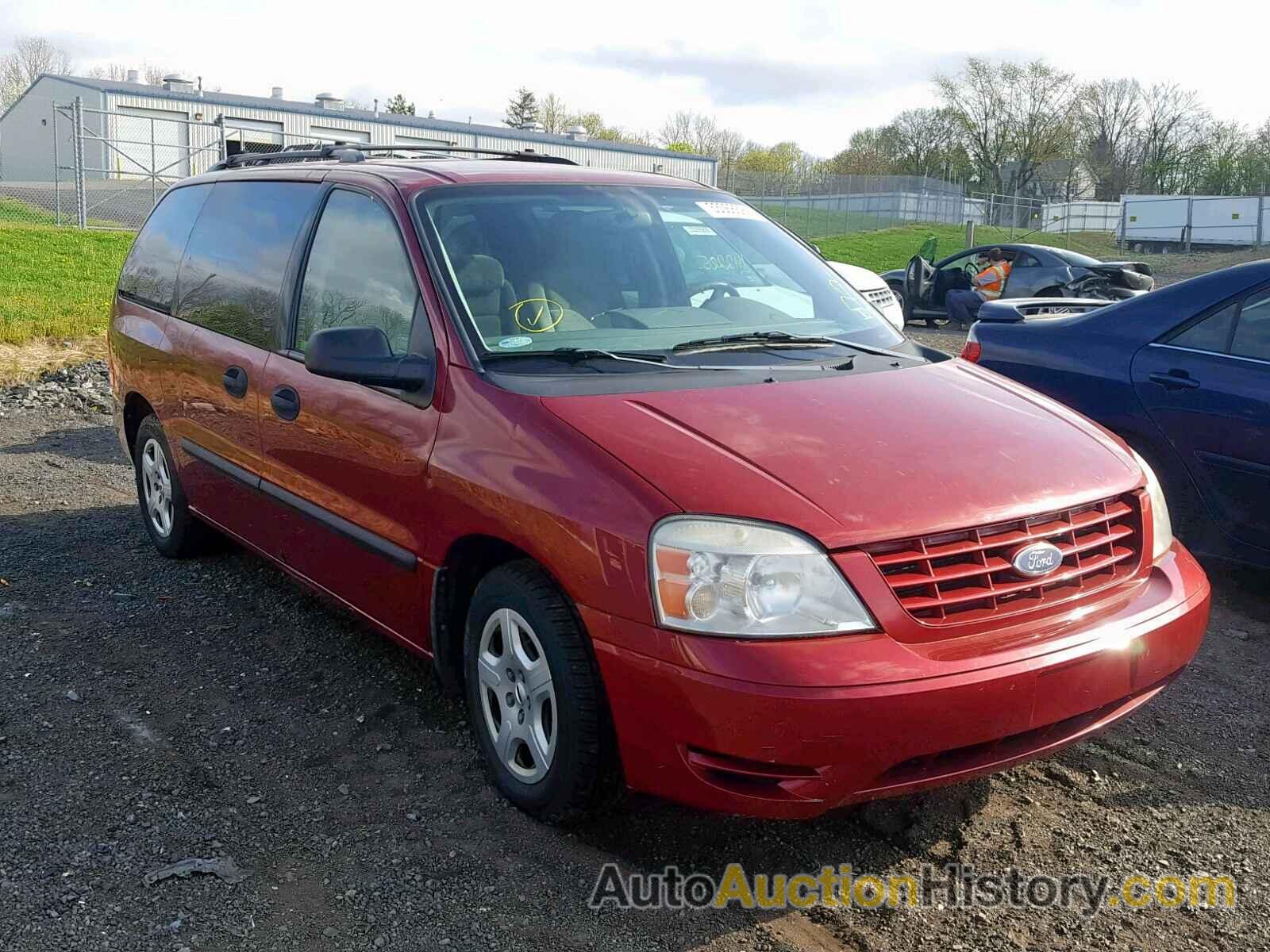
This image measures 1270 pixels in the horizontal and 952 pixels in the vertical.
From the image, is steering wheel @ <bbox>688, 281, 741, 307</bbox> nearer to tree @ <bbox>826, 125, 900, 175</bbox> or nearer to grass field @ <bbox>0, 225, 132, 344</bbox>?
grass field @ <bbox>0, 225, 132, 344</bbox>

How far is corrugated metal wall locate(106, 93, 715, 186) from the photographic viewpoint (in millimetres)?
41375

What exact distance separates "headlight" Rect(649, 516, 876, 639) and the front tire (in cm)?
36

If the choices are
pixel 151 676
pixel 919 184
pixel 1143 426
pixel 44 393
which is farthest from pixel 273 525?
pixel 919 184

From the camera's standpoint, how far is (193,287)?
506cm

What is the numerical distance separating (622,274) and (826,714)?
1893 mm

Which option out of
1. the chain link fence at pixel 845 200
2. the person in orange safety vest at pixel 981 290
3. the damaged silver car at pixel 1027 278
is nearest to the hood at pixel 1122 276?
the damaged silver car at pixel 1027 278

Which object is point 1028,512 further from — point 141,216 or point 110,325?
point 141,216

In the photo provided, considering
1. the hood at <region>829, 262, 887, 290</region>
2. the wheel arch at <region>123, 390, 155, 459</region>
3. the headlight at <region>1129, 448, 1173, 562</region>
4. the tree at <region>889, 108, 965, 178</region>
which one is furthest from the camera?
the tree at <region>889, 108, 965, 178</region>

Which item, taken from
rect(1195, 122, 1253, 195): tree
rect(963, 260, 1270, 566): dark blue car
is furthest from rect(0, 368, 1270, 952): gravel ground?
rect(1195, 122, 1253, 195): tree

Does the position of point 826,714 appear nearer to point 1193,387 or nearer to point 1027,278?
point 1193,387

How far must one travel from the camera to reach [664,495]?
9.09 ft

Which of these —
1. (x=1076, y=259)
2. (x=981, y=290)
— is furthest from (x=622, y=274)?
(x=981, y=290)

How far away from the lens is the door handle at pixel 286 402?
4.09 m

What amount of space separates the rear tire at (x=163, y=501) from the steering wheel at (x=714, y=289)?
2609 mm
